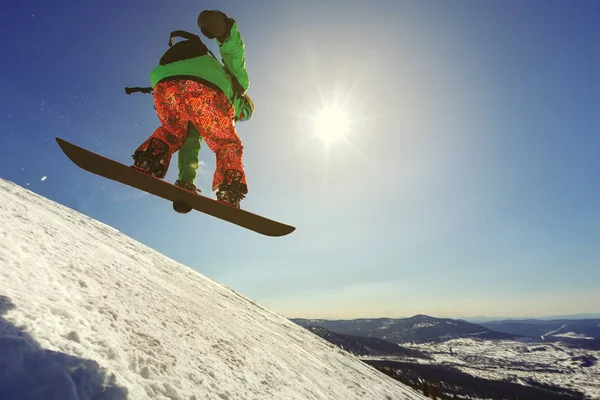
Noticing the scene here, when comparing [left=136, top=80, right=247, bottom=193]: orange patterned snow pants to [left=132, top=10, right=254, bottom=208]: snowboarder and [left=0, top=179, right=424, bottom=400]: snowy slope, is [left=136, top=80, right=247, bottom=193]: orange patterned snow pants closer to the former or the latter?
[left=132, top=10, right=254, bottom=208]: snowboarder

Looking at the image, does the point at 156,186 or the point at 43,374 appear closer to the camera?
the point at 43,374

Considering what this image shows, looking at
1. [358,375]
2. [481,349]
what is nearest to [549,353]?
[481,349]

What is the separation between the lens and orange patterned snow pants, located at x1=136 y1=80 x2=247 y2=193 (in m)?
3.66

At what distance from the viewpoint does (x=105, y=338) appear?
1879 millimetres

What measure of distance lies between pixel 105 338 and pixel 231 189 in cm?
237

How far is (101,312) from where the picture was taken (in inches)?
86.8

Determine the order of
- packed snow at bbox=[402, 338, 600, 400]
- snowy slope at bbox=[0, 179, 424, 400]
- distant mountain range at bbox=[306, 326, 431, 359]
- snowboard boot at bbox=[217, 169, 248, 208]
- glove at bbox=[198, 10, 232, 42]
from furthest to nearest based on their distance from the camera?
distant mountain range at bbox=[306, 326, 431, 359], packed snow at bbox=[402, 338, 600, 400], snowboard boot at bbox=[217, 169, 248, 208], glove at bbox=[198, 10, 232, 42], snowy slope at bbox=[0, 179, 424, 400]

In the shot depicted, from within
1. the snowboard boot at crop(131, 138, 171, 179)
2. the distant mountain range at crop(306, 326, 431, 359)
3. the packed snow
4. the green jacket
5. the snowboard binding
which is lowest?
the packed snow

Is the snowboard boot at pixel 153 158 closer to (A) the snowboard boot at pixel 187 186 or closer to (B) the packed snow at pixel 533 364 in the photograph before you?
(A) the snowboard boot at pixel 187 186

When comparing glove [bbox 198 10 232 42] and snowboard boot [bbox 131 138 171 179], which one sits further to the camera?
snowboard boot [bbox 131 138 171 179]

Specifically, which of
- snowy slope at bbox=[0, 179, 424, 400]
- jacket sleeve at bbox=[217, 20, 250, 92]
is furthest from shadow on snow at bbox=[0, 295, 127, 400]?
jacket sleeve at bbox=[217, 20, 250, 92]

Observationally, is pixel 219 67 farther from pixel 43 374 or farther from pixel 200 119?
pixel 43 374

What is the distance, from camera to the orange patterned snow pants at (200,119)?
3.66 metres

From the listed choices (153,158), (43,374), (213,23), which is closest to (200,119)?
(153,158)
